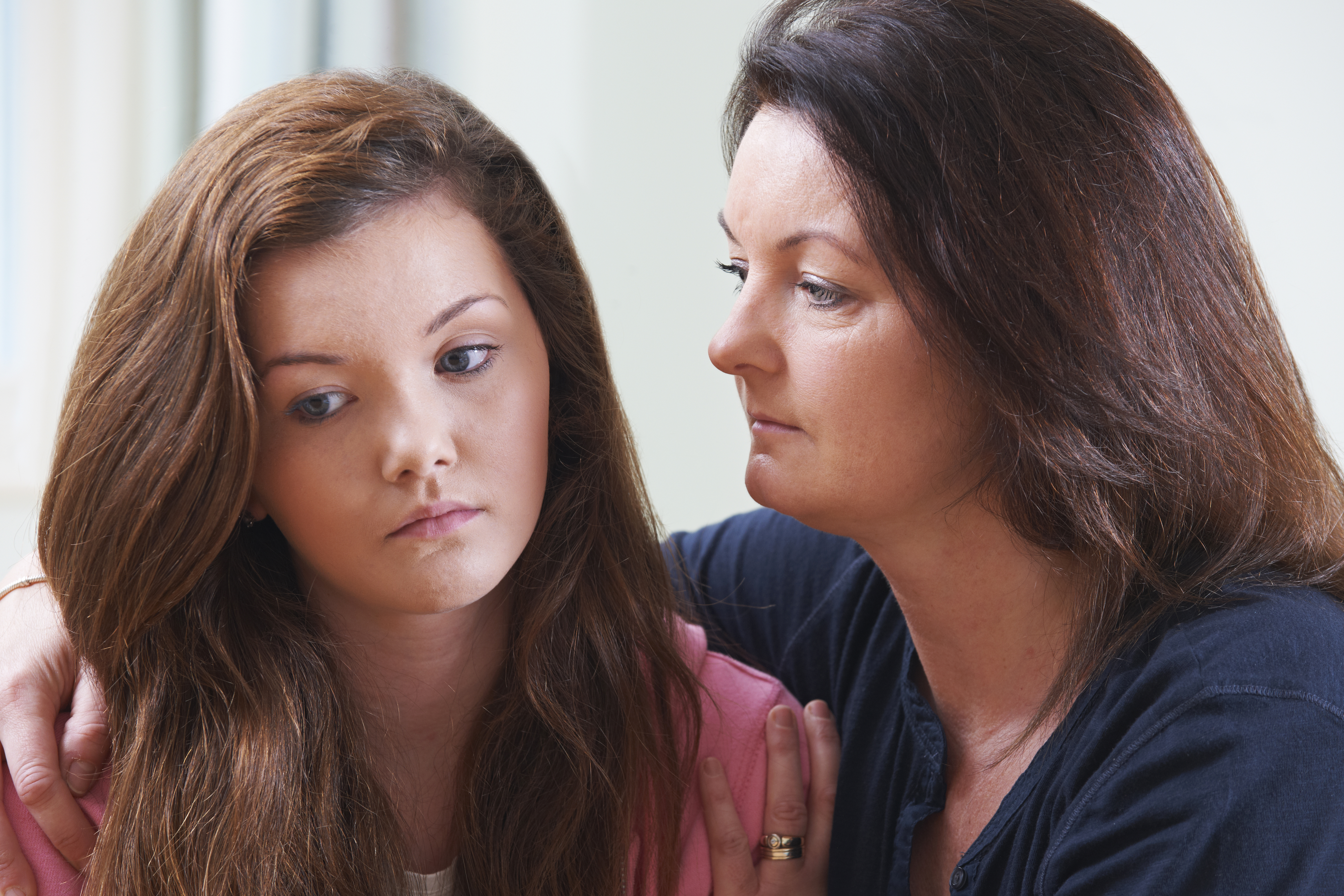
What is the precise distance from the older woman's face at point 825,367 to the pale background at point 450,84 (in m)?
1.00

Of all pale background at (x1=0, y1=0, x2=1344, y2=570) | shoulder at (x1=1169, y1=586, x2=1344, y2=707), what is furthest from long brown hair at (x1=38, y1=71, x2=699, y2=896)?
pale background at (x1=0, y1=0, x2=1344, y2=570)

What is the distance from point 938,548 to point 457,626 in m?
0.58

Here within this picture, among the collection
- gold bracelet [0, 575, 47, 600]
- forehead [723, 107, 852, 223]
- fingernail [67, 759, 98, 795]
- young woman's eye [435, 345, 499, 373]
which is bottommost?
fingernail [67, 759, 98, 795]

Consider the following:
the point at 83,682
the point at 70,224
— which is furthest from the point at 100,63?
the point at 83,682

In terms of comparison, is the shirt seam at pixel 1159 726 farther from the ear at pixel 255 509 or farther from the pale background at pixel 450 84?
the pale background at pixel 450 84

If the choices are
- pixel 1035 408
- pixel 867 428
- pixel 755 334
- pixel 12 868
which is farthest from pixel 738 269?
pixel 12 868

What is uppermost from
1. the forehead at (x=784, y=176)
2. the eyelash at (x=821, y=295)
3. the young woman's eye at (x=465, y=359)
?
the forehead at (x=784, y=176)

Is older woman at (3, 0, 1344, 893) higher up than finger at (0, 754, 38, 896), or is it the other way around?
older woman at (3, 0, 1344, 893)

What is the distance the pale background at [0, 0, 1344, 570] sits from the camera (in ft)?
7.22

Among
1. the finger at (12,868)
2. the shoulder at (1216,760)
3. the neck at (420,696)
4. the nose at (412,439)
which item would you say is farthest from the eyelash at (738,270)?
the finger at (12,868)

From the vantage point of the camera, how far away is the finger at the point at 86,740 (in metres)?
1.27

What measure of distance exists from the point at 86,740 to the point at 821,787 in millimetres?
859

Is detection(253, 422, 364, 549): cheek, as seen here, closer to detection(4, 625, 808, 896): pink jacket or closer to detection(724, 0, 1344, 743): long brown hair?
detection(4, 625, 808, 896): pink jacket

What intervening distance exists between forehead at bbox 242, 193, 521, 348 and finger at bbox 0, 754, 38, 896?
586mm
